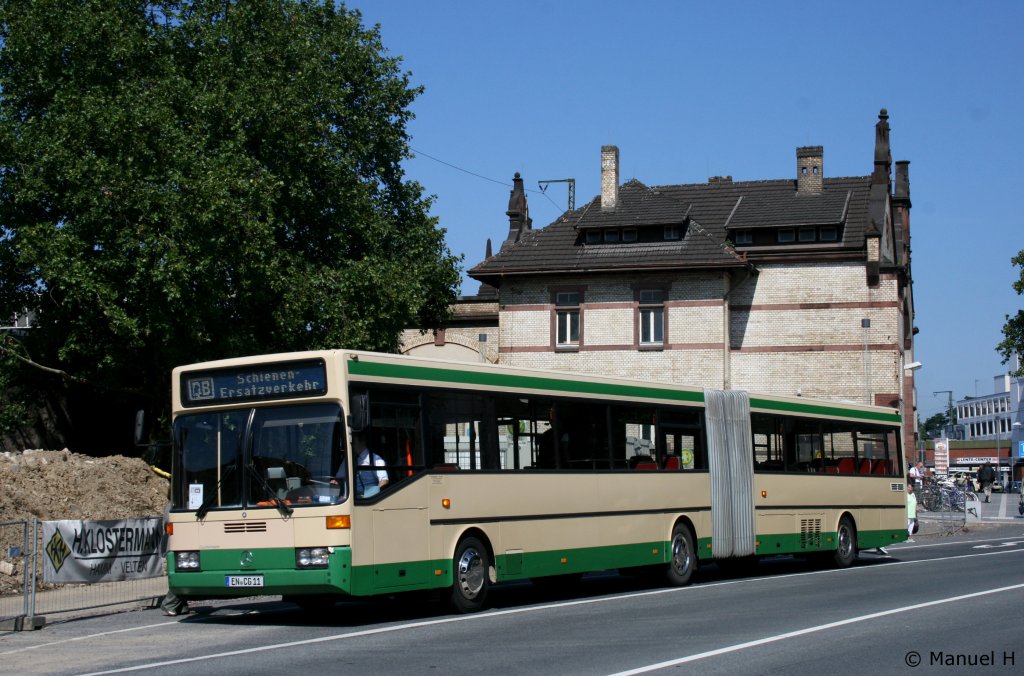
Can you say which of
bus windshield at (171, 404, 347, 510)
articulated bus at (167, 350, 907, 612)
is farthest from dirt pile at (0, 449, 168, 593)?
articulated bus at (167, 350, 907, 612)

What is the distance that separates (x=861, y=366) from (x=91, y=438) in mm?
26649

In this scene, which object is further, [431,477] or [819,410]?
[819,410]

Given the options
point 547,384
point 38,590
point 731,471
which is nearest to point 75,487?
point 38,590

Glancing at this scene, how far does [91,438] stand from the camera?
3656 centimetres

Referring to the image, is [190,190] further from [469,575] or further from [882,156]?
[882,156]

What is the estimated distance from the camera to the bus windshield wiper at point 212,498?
1427 cm

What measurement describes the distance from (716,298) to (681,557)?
28.8 m

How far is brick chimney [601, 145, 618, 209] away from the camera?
51.6 metres

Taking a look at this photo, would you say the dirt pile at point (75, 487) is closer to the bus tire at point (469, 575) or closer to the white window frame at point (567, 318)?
the bus tire at point (469, 575)

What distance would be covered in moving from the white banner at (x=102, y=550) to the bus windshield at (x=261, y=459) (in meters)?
2.78

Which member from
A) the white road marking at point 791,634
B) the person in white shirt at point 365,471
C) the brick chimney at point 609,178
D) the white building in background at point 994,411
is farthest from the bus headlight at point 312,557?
the white building in background at point 994,411

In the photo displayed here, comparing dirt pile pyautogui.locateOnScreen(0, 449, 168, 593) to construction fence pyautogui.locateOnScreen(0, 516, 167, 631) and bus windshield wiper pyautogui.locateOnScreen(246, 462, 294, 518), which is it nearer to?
construction fence pyautogui.locateOnScreen(0, 516, 167, 631)

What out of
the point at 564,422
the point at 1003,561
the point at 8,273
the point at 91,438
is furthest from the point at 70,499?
the point at 1003,561

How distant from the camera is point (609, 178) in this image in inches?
2044
